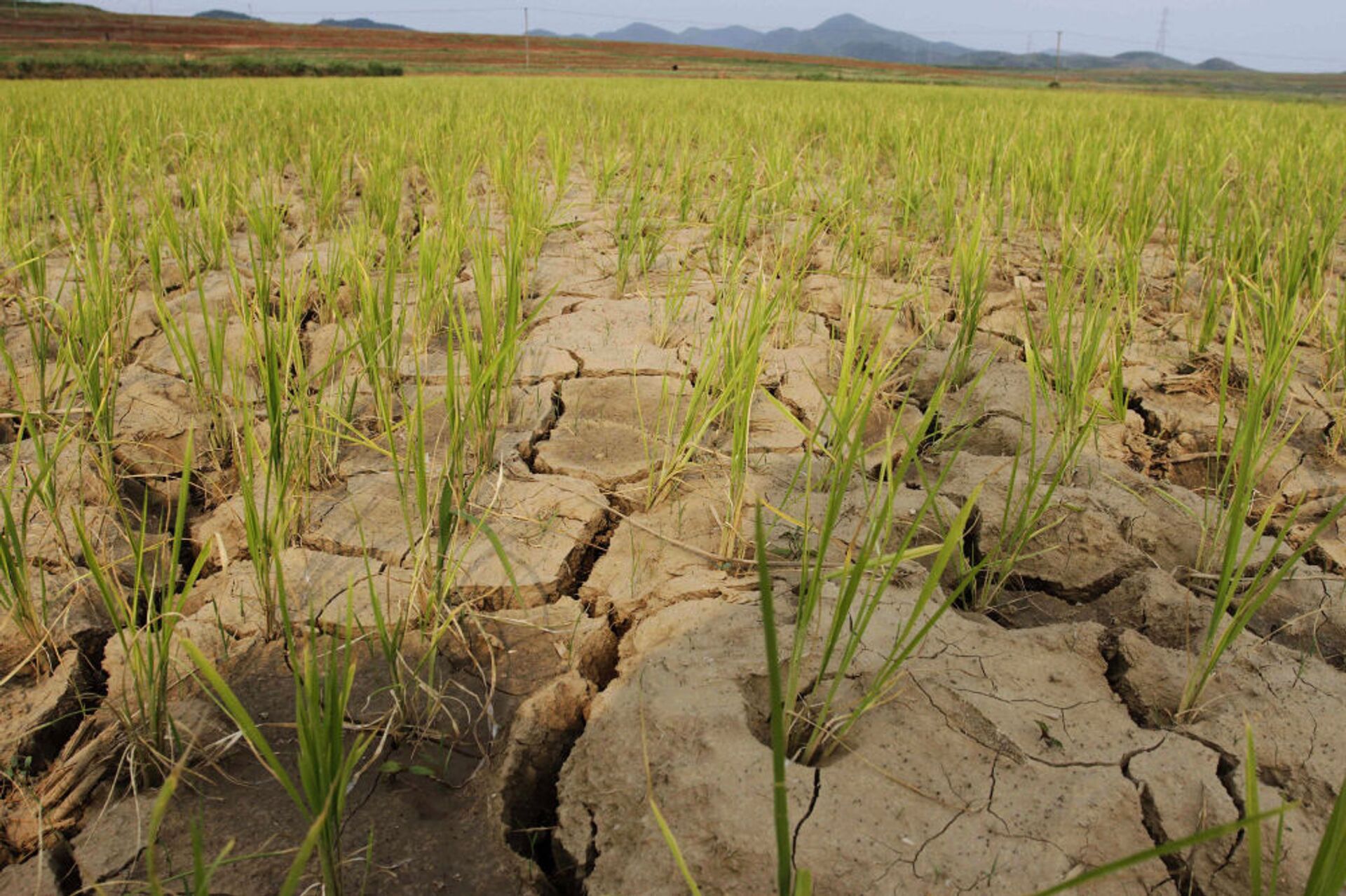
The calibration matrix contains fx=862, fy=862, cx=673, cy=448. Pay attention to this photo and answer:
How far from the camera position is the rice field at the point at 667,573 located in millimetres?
809

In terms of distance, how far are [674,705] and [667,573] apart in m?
0.30

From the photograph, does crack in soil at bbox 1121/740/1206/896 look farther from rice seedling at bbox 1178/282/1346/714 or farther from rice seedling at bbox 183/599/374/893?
rice seedling at bbox 183/599/374/893

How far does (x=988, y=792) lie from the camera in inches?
33.7

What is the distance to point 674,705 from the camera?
3.18ft

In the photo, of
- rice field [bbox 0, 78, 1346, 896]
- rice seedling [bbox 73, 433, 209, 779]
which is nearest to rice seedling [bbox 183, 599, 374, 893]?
rice field [bbox 0, 78, 1346, 896]

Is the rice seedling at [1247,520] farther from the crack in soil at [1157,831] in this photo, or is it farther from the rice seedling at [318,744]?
the rice seedling at [318,744]

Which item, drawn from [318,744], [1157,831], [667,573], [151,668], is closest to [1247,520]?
[1157,831]

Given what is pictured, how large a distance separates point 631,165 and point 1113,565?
2662 mm

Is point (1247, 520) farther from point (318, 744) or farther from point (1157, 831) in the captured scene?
point (318, 744)

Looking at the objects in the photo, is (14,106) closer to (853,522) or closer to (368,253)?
(368,253)

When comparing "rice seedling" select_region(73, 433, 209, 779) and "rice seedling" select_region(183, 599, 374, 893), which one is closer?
"rice seedling" select_region(183, 599, 374, 893)

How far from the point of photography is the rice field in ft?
2.65

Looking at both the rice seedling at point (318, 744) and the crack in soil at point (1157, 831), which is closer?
the rice seedling at point (318, 744)

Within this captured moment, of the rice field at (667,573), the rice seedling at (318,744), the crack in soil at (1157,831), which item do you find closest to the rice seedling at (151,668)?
the rice field at (667,573)
